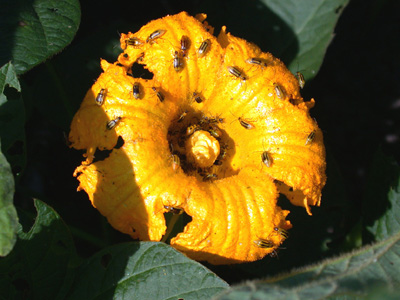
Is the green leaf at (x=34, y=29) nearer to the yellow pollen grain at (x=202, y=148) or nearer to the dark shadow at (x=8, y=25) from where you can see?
the dark shadow at (x=8, y=25)

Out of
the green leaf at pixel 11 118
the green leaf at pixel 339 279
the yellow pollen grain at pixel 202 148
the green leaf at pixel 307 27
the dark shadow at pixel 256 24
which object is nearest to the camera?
the green leaf at pixel 339 279

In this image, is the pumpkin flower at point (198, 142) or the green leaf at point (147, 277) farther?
the pumpkin flower at point (198, 142)

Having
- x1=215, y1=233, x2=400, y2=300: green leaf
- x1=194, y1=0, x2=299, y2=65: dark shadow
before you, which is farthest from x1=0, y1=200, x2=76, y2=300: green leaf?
x1=194, y1=0, x2=299, y2=65: dark shadow

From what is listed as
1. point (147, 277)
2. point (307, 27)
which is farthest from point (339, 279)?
point (307, 27)

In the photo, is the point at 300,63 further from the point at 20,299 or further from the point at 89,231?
the point at 20,299

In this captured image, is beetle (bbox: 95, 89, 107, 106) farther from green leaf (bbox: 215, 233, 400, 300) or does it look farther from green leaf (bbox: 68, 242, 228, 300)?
green leaf (bbox: 215, 233, 400, 300)

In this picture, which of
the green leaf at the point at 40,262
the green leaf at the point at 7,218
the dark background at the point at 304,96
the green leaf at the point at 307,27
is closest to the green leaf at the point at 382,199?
the dark background at the point at 304,96

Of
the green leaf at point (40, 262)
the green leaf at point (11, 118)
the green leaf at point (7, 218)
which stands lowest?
the green leaf at point (40, 262)
